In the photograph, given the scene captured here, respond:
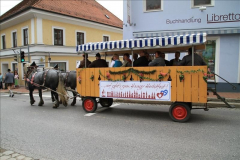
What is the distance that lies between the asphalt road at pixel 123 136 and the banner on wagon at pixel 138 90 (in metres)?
0.77

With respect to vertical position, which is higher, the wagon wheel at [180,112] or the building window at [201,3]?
the building window at [201,3]

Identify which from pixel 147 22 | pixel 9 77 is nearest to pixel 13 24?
pixel 9 77

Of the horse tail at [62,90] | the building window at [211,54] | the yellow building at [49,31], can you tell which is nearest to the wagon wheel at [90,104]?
the horse tail at [62,90]

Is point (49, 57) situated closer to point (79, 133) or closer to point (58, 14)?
point (58, 14)

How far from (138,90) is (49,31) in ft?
49.1

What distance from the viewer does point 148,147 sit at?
4074mm

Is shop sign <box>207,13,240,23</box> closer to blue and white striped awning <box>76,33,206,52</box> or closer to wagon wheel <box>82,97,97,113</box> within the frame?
blue and white striped awning <box>76,33,206,52</box>

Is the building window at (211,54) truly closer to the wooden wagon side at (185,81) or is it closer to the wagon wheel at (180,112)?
the wooden wagon side at (185,81)

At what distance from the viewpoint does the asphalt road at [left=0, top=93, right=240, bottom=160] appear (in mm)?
3828

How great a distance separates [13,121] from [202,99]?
607cm

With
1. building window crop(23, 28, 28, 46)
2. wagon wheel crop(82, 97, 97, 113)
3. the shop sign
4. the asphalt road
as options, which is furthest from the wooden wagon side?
building window crop(23, 28, 28, 46)

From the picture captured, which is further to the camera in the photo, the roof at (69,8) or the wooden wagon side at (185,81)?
the roof at (69,8)

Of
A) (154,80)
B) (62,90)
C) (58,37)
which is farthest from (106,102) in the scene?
(58,37)

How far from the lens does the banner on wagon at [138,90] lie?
227 inches
